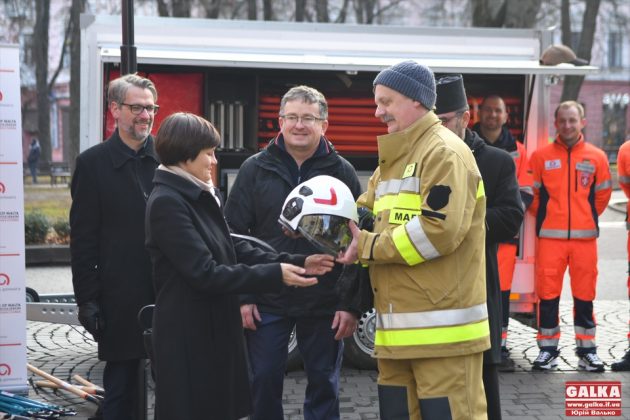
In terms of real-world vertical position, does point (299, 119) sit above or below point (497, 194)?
above

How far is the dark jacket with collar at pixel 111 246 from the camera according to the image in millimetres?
4887

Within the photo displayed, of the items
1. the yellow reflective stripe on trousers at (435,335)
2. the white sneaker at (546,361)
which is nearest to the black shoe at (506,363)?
the white sneaker at (546,361)

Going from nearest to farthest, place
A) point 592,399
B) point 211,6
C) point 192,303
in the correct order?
point 192,303 → point 592,399 → point 211,6

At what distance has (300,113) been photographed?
194 inches

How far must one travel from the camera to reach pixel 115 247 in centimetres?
489

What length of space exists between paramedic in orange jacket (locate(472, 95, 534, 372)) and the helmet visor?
3400 millimetres

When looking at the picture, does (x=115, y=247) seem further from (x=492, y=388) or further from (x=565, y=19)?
(x=565, y=19)

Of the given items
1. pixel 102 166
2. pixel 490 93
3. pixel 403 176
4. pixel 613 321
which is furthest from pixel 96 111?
pixel 613 321

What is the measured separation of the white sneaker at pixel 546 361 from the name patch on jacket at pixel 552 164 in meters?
1.45

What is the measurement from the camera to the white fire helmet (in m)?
4.18

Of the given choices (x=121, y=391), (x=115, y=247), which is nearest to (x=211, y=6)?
(x=115, y=247)

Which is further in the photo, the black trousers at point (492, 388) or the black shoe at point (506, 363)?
the black shoe at point (506, 363)

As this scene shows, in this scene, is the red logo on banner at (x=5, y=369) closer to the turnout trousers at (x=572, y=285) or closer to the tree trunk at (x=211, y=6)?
the turnout trousers at (x=572, y=285)

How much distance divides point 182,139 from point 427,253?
3.58 feet
